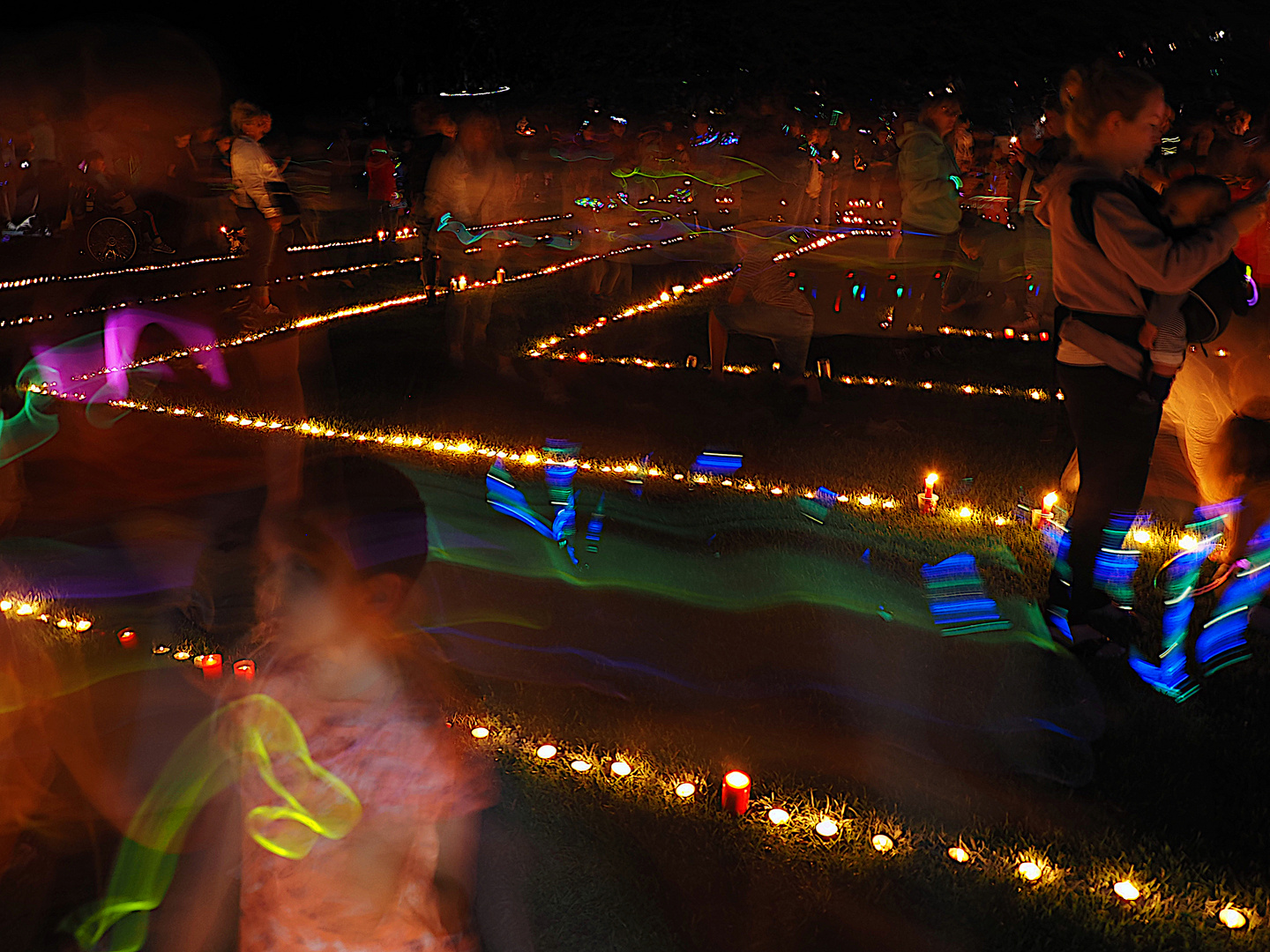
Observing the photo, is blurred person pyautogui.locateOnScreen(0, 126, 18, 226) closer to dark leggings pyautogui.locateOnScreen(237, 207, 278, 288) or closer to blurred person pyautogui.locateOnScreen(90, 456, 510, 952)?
dark leggings pyautogui.locateOnScreen(237, 207, 278, 288)

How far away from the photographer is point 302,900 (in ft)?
8.11

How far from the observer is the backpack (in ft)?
10.9

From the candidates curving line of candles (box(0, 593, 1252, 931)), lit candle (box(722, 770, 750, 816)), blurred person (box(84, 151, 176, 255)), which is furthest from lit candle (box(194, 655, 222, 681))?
blurred person (box(84, 151, 176, 255))

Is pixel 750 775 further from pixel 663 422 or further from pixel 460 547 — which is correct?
pixel 663 422

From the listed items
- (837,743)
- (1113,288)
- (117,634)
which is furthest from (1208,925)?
(117,634)

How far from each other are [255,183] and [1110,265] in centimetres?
674

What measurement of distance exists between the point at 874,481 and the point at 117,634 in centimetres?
382

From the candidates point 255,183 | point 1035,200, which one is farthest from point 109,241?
point 1035,200

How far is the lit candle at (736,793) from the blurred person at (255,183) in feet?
22.6

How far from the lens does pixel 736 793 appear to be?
114 inches

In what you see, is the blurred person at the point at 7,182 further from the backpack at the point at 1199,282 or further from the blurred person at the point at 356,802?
the backpack at the point at 1199,282

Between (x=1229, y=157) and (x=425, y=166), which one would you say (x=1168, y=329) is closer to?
(x=1229, y=157)

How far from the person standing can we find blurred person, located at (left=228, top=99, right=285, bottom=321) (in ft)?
21.0

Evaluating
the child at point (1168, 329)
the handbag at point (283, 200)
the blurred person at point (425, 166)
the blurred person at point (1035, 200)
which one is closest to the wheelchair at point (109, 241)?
the blurred person at point (425, 166)
